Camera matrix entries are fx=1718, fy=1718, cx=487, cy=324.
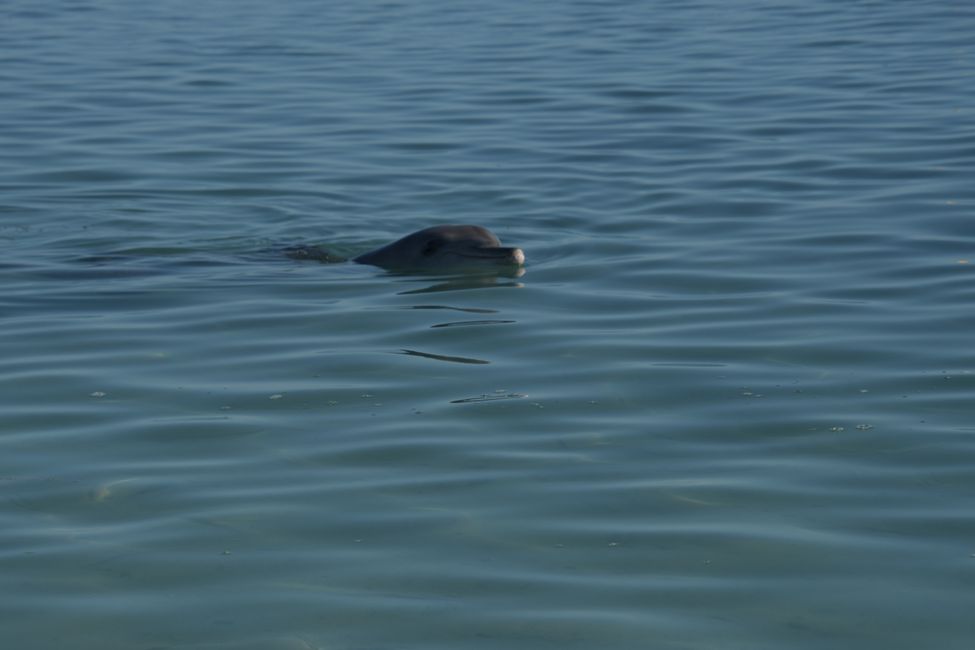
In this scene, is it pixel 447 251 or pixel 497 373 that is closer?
pixel 497 373

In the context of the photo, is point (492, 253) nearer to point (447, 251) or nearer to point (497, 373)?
point (447, 251)

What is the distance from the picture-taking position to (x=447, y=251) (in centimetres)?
1139

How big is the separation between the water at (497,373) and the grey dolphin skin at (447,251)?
22 centimetres

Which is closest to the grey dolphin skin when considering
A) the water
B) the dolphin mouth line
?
the dolphin mouth line

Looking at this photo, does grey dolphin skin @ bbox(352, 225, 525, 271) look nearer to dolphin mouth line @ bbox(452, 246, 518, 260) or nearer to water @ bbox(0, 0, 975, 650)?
dolphin mouth line @ bbox(452, 246, 518, 260)

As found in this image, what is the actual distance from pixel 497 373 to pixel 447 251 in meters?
3.09

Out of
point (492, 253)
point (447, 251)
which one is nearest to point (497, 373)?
point (492, 253)

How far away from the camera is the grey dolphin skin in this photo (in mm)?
11211

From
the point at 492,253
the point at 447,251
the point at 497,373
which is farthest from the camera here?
the point at 447,251

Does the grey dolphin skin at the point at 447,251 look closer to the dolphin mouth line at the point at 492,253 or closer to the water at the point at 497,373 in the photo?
the dolphin mouth line at the point at 492,253

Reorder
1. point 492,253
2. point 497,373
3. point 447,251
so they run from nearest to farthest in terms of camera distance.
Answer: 1. point 497,373
2. point 492,253
3. point 447,251

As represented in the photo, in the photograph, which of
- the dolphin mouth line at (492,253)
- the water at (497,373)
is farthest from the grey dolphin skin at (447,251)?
the water at (497,373)

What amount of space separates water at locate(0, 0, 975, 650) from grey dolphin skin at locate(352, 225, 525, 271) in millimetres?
225

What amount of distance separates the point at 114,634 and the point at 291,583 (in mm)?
633
